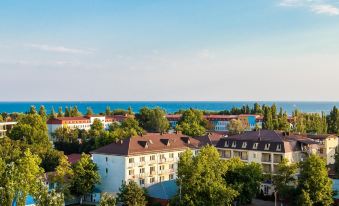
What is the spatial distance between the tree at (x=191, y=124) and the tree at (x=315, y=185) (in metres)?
49.5

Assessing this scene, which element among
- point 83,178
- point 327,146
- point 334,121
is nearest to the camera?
point 83,178

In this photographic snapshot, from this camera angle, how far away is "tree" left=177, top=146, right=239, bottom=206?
45.8m

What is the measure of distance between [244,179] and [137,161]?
16.3 m

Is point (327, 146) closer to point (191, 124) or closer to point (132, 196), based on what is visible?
point (132, 196)

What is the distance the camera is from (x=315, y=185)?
48094 mm

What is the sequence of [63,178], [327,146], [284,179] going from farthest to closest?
1. [327,146]
2. [63,178]
3. [284,179]

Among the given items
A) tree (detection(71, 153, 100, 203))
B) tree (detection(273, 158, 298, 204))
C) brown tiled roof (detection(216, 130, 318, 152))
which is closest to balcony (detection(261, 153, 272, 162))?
brown tiled roof (detection(216, 130, 318, 152))

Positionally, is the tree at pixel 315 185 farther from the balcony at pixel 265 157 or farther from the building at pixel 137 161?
the building at pixel 137 161

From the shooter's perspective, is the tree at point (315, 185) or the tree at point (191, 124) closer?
the tree at point (315, 185)

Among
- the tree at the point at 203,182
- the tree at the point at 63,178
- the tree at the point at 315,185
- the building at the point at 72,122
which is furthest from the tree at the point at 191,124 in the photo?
the tree at the point at 315,185

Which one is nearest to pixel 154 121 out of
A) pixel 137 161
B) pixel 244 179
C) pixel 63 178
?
pixel 137 161

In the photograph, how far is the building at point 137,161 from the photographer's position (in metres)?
60.5

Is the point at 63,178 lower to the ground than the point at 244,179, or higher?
lower

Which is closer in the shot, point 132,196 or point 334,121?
point 132,196
